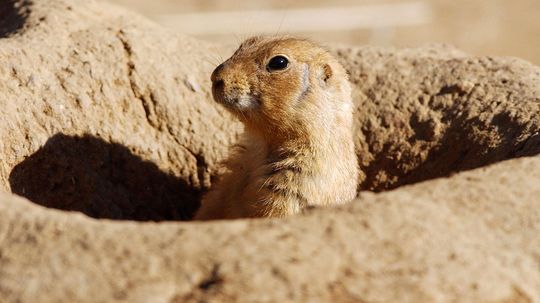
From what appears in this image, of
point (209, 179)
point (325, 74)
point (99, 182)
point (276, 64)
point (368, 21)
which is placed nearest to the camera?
point (276, 64)

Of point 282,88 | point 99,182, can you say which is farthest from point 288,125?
point 99,182

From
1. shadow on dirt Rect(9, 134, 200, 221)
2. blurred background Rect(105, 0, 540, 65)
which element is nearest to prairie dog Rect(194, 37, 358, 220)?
shadow on dirt Rect(9, 134, 200, 221)

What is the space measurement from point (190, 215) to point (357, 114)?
1292mm

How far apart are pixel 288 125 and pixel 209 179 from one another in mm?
1124

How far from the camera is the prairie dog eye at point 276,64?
468cm

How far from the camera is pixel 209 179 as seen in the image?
5.59 meters

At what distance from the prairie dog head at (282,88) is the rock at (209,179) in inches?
29.4

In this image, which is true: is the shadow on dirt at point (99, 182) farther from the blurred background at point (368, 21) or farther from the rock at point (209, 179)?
the blurred background at point (368, 21)

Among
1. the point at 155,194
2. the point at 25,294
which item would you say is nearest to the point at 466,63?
the point at 155,194

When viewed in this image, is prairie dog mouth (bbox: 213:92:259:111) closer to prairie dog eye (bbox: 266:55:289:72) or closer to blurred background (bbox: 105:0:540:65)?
prairie dog eye (bbox: 266:55:289:72)

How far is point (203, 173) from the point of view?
5570mm

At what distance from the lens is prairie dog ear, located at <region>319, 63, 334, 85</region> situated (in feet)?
15.8

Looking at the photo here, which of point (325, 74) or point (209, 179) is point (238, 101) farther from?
point (209, 179)

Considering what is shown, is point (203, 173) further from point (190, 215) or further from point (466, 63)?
point (466, 63)
